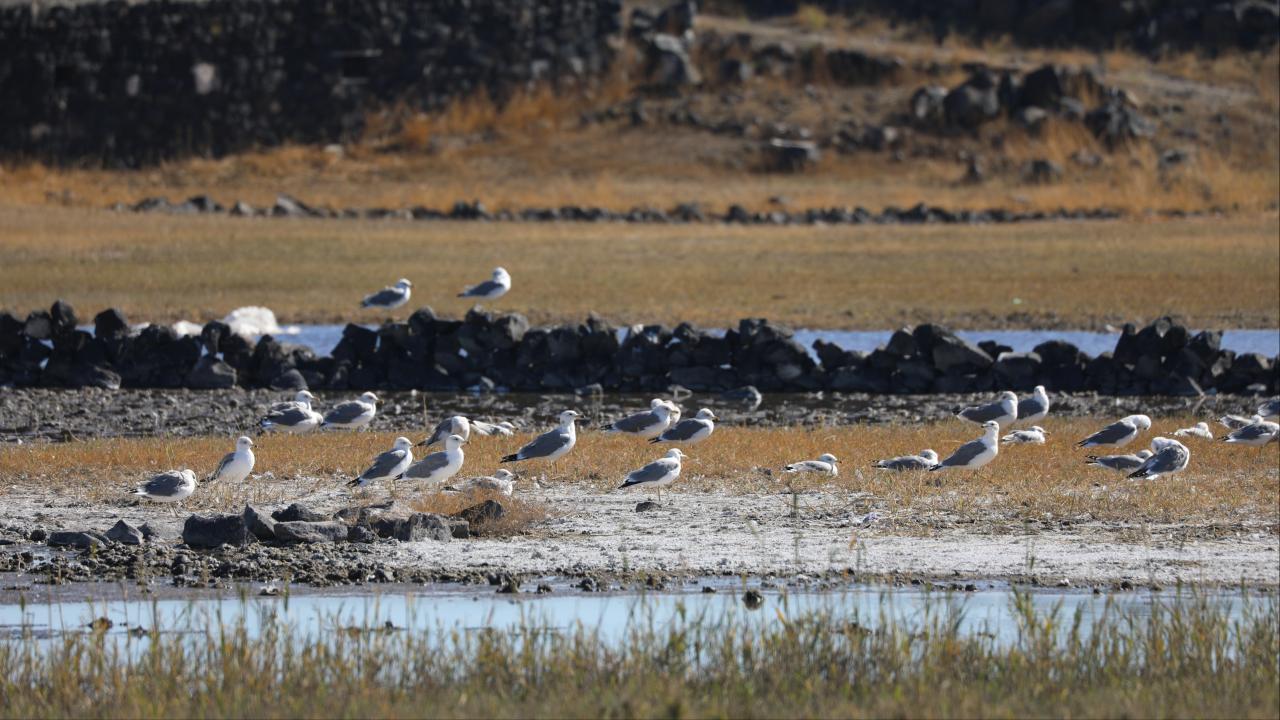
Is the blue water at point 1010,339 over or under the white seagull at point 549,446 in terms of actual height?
under

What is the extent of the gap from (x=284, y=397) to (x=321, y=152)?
25353 mm

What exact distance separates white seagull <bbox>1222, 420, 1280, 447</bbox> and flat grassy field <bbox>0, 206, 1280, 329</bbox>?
30.6 feet

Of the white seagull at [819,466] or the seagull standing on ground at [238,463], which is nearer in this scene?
the seagull standing on ground at [238,463]

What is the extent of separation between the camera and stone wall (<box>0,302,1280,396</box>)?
72.4 ft

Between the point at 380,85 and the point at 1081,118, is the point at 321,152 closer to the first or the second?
the point at 380,85

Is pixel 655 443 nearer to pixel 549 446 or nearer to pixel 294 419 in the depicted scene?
pixel 549 446

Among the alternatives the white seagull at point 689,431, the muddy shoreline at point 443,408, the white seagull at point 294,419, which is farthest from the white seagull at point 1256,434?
the white seagull at point 294,419

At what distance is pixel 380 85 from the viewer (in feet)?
161

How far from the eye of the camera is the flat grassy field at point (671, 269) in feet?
90.5

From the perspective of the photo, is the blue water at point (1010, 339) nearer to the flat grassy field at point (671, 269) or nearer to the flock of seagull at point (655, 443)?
the flat grassy field at point (671, 269)

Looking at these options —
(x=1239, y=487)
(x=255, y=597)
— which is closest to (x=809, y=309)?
(x=1239, y=487)

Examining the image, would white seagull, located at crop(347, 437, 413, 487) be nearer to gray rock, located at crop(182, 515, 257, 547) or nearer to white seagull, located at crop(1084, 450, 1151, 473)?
gray rock, located at crop(182, 515, 257, 547)

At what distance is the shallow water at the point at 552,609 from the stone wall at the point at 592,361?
1068 centimetres

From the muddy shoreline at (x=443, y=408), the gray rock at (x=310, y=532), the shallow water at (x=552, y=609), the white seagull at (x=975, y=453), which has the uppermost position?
the shallow water at (x=552, y=609)
